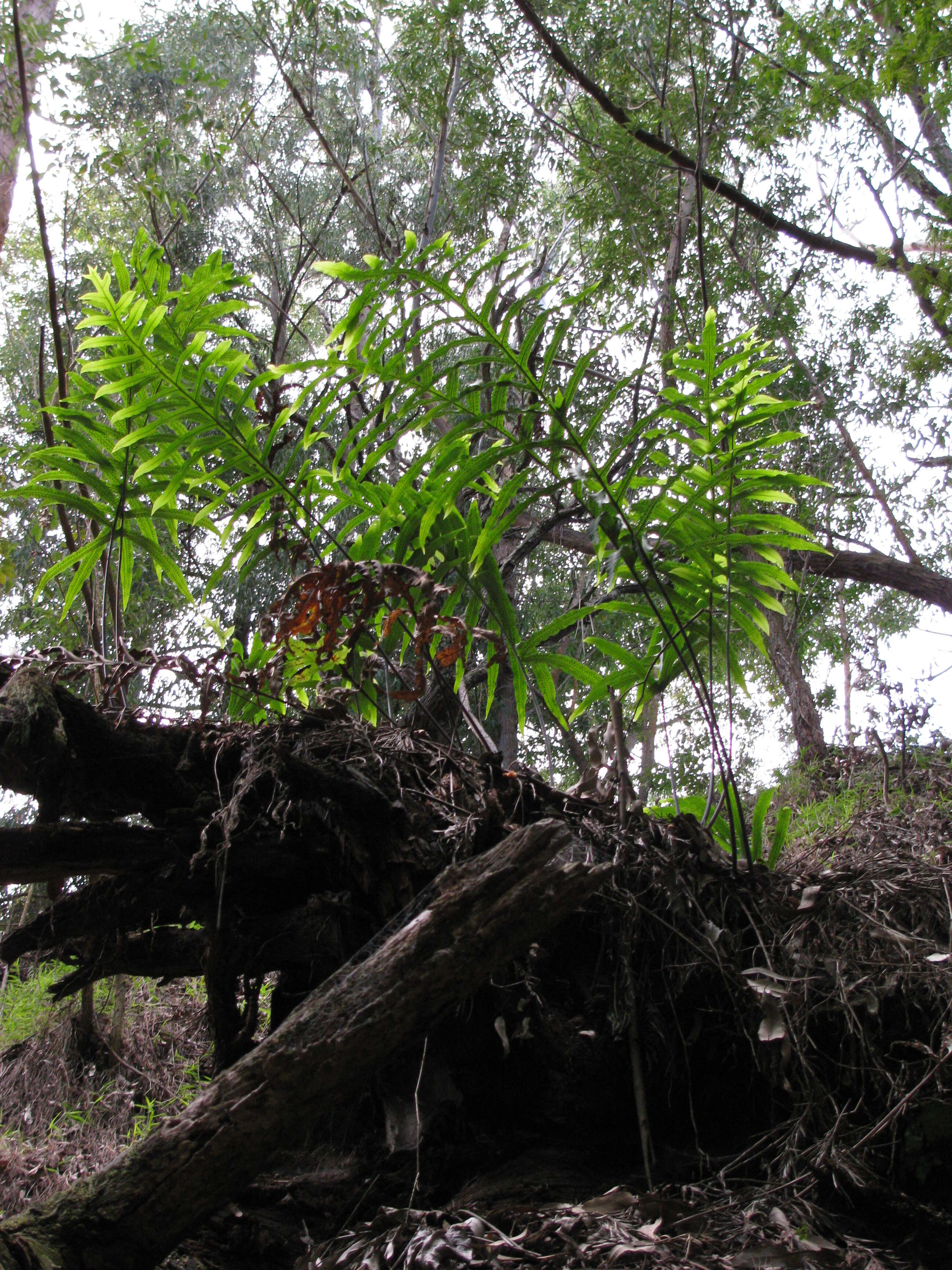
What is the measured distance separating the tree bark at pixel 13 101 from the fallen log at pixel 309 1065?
271 centimetres

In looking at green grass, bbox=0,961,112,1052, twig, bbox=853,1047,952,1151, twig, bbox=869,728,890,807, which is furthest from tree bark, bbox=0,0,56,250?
twig, bbox=869,728,890,807

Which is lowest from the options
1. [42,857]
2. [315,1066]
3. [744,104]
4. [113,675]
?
[315,1066]

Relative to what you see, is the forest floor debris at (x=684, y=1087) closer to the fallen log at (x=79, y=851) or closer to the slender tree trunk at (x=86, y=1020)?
the fallen log at (x=79, y=851)

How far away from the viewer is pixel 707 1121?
127cm

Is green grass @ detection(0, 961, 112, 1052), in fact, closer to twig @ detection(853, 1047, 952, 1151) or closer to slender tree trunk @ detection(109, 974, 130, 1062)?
slender tree trunk @ detection(109, 974, 130, 1062)

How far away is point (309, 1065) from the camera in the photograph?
0.90 m

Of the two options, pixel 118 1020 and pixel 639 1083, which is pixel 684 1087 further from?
pixel 118 1020

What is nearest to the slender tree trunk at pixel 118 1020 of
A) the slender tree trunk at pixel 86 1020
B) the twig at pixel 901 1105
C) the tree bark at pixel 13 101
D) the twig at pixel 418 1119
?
the slender tree trunk at pixel 86 1020

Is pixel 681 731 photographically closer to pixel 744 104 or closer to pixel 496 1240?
pixel 744 104

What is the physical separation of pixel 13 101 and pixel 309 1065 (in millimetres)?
5108

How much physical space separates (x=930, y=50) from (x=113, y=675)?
108 inches

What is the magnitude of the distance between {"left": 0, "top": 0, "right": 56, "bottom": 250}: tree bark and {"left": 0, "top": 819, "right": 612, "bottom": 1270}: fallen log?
2.71 metres

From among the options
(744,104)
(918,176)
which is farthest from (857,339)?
(744,104)

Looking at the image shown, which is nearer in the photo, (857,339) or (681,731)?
(857,339)
